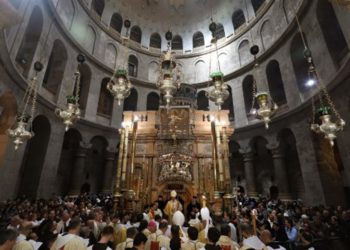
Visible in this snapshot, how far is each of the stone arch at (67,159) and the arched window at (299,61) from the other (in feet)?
58.4

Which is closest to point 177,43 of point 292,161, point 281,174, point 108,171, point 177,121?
point 177,121

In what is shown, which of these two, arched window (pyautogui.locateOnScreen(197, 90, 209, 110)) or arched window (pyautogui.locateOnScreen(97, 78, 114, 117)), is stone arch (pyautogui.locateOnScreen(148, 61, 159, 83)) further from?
arched window (pyautogui.locateOnScreen(197, 90, 209, 110))

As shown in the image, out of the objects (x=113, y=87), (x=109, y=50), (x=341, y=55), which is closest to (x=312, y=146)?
(x=341, y=55)

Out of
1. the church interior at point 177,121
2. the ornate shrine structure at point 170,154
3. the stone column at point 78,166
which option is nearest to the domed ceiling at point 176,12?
the church interior at point 177,121

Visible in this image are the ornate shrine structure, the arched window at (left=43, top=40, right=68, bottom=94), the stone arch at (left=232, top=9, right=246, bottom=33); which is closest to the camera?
the ornate shrine structure

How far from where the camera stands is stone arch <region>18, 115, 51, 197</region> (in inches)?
517

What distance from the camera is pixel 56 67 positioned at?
16125mm

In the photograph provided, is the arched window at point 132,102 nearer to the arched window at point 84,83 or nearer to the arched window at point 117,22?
the arched window at point 84,83

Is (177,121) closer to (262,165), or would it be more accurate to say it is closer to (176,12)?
(262,165)

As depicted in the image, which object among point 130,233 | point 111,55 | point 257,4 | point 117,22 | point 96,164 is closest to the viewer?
point 130,233

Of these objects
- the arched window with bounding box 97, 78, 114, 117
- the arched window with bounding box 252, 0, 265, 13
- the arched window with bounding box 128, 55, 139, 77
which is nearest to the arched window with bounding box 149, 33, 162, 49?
the arched window with bounding box 128, 55, 139, 77

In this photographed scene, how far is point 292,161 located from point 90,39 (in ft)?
68.8

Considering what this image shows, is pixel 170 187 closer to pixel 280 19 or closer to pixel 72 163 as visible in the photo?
pixel 72 163

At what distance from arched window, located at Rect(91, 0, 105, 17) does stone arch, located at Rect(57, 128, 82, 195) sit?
12512 millimetres
